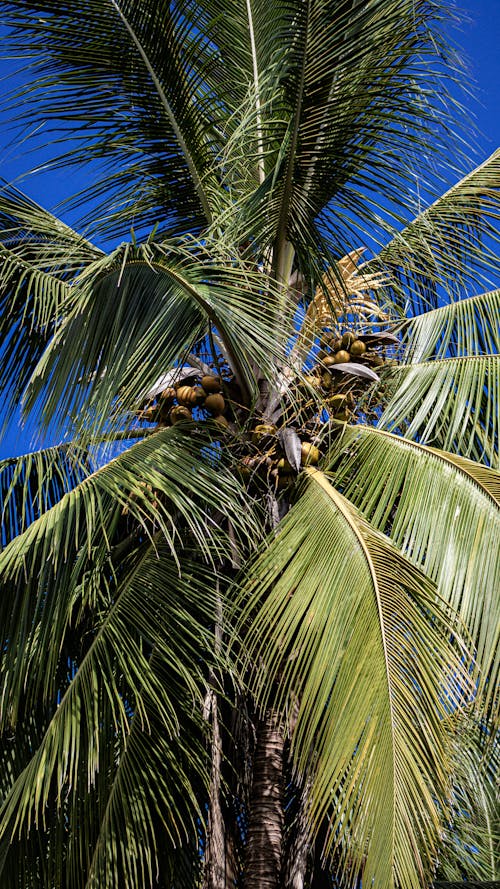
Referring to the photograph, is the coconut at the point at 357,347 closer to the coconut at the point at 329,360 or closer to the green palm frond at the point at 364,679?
the coconut at the point at 329,360

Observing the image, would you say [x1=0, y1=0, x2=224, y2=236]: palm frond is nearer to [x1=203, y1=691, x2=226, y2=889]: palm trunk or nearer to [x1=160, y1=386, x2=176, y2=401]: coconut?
[x1=160, y1=386, x2=176, y2=401]: coconut

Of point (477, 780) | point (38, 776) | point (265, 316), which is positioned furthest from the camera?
point (477, 780)

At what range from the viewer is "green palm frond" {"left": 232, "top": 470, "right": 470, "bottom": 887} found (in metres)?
3.17

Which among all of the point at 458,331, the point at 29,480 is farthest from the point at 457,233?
the point at 29,480

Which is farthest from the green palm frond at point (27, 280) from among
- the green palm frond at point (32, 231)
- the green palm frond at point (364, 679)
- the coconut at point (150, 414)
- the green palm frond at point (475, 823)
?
the green palm frond at point (475, 823)

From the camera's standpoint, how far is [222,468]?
4.32 m

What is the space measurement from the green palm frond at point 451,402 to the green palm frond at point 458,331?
23cm

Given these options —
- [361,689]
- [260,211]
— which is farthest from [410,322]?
[361,689]

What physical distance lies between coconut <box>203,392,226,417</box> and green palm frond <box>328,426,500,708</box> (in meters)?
0.54

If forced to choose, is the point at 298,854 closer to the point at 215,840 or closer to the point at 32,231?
the point at 215,840

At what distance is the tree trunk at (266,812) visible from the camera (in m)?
4.02

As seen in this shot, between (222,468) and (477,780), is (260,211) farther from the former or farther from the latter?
(477,780)

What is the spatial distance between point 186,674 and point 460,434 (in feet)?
5.41

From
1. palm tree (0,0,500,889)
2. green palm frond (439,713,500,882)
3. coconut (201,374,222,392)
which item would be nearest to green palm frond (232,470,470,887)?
palm tree (0,0,500,889)
